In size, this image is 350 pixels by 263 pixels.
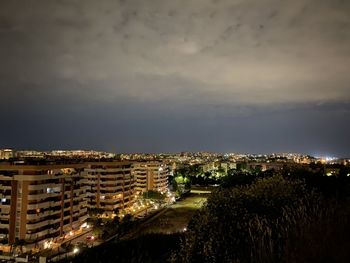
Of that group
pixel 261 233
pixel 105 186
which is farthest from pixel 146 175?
pixel 261 233

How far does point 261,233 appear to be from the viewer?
7.24 metres

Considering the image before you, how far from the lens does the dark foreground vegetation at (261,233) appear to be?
4059 millimetres

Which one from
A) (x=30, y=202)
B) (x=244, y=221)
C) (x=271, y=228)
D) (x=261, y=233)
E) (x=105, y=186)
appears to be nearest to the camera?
(x=261, y=233)

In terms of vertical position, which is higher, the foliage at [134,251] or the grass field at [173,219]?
the foliage at [134,251]

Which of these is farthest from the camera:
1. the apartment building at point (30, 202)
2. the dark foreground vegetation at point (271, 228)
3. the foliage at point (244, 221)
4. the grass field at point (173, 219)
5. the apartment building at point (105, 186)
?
the apartment building at point (105, 186)

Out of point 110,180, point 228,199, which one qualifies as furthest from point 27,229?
point 228,199

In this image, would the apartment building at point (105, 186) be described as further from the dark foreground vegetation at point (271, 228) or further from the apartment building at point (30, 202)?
the dark foreground vegetation at point (271, 228)

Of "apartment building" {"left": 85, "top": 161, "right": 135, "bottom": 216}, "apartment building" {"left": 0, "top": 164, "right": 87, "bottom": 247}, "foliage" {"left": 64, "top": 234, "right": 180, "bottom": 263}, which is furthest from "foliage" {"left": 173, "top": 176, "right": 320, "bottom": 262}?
"apartment building" {"left": 85, "top": 161, "right": 135, "bottom": 216}

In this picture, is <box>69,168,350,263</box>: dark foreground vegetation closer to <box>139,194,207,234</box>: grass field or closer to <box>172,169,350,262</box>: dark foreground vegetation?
<box>172,169,350,262</box>: dark foreground vegetation

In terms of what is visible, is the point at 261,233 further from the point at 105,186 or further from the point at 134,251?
the point at 105,186

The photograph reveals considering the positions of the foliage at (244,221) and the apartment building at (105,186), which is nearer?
the foliage at (244,221)

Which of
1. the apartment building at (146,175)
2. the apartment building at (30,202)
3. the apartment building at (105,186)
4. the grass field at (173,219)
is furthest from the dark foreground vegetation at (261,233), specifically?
the apartment building at (146,175)

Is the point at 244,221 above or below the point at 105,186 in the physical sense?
above

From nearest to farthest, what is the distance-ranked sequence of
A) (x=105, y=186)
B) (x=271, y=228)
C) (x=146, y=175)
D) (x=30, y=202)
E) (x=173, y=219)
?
(x=271, y=228)
(x=30, y=202)
(x=173, y=219)
(x=105, y=186)
(x=146, y=175)
